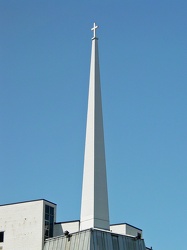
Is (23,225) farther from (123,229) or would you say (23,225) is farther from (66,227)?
(123,229)

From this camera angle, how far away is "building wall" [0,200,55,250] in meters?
67.6

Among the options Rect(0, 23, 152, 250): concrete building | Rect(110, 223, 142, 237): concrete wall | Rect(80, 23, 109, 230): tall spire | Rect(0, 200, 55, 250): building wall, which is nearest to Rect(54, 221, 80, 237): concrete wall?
Rect(0, 200, 55, 250): building wall

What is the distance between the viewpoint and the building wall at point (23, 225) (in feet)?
222

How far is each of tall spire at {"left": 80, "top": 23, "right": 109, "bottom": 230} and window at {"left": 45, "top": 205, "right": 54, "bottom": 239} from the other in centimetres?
1782

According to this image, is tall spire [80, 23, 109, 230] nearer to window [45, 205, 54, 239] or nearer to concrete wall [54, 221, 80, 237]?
concrete wall [54, 221, 80, 237]

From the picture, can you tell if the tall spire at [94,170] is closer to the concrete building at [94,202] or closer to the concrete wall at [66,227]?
the concrete building at [94,202]

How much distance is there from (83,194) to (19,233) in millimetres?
19573

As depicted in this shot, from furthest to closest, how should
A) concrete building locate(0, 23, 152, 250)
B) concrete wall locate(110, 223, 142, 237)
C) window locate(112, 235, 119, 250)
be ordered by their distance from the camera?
concrete wall locate(110, 223, 142, 237), window locate(112, 235, 119, 250), concrete building locate(0, 23, 152, 250)

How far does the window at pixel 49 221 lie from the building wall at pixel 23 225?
81 cm

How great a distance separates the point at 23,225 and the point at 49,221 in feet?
10.3

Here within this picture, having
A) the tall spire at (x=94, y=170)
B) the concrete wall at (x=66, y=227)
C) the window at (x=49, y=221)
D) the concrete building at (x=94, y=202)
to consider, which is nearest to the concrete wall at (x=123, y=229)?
the concrete wall at (x=66, y=227)

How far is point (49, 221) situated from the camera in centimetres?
6925

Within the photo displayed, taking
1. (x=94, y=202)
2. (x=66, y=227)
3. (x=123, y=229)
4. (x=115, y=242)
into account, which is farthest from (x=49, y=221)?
(x=115, y=242)

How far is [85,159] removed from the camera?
5306cm
